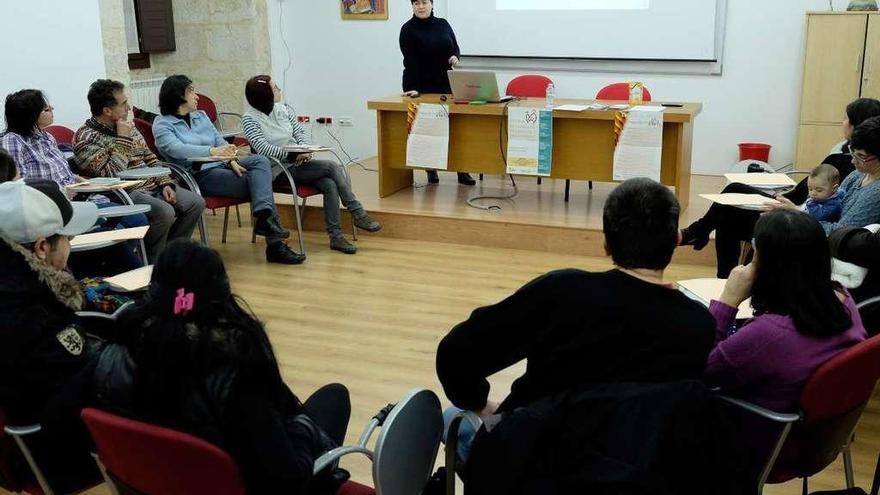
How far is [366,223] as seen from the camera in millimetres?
5609

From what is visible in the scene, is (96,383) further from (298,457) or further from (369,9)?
(369,9)

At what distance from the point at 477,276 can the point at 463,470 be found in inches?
119

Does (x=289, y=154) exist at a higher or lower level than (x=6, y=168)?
lower

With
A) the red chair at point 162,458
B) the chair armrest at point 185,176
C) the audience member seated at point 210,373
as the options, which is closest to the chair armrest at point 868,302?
the audience member seated at point 210,373

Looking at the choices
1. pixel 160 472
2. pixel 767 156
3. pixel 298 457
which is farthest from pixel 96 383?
pixel 767 156

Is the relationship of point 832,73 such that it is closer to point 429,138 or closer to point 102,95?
point 429,138

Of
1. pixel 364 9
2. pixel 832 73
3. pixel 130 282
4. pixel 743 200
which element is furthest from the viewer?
pixel 364 9

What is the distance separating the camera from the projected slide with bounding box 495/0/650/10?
22.8 ft

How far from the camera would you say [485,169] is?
584 centimetres

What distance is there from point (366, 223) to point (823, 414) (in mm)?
3957

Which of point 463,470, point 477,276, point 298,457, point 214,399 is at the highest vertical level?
point 214,399

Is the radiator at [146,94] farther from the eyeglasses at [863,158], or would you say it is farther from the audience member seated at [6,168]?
the eyeglasses at [863,158]

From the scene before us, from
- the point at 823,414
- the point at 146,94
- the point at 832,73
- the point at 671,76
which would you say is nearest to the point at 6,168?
the point at 823,414

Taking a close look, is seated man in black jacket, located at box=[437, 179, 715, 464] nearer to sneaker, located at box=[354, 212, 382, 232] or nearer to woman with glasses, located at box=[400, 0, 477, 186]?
sneaker, located at box=[354, 212, 382, 232]
